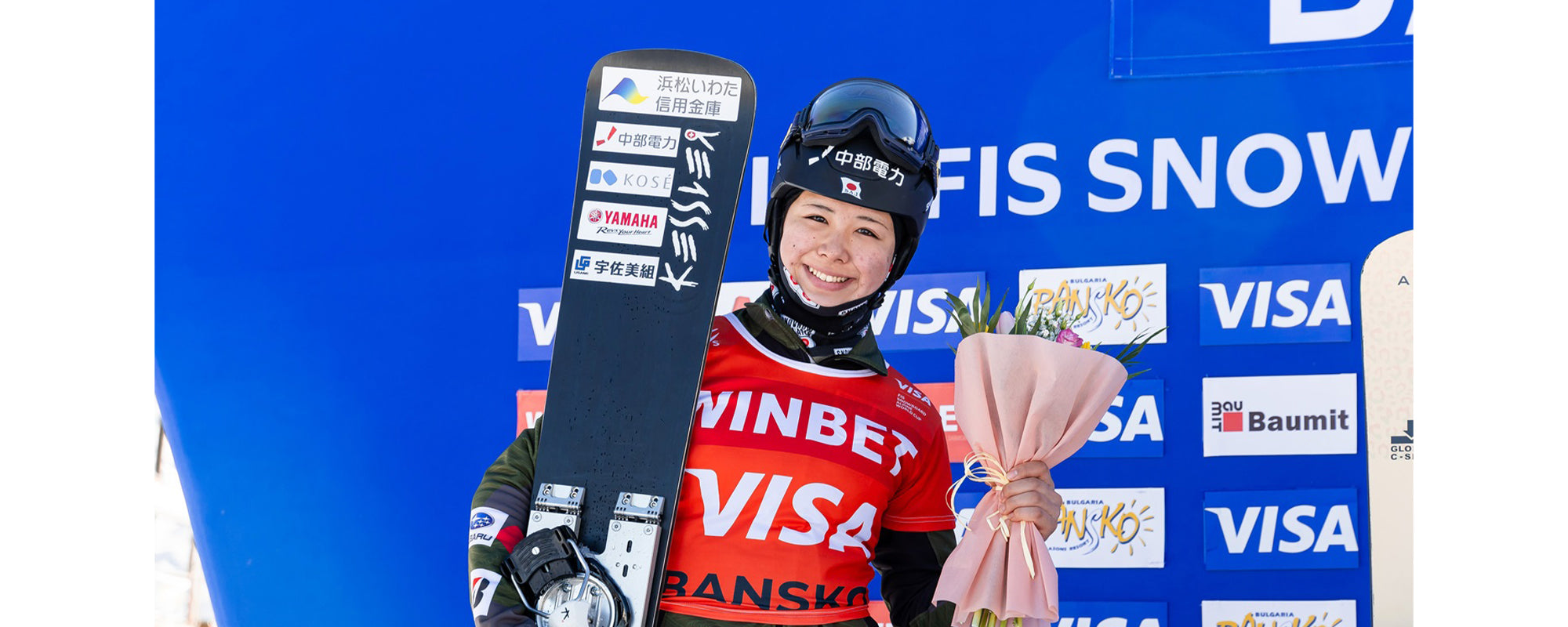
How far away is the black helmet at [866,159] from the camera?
196 cm

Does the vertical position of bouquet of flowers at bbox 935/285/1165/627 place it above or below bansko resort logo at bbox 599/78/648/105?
below

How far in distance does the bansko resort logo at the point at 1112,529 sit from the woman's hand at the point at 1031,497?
1.05 m

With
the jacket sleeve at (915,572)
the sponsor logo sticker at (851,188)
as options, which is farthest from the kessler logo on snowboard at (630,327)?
the jacket sleeve at (915,572)

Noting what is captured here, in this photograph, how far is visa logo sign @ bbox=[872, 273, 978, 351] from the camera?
9.90 feet

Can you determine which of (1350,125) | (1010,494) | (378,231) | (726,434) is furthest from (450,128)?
(1350,125)

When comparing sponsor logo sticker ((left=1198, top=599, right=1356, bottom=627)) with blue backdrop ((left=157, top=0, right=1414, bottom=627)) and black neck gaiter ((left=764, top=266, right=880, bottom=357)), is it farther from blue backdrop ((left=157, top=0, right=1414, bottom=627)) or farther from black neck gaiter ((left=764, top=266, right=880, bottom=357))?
black neck gaiter ((left=764, top=266, right=880, bottom=357))

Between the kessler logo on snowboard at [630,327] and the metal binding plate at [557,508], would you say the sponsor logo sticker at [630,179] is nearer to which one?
the kessler logo on snowboard at [630,327]

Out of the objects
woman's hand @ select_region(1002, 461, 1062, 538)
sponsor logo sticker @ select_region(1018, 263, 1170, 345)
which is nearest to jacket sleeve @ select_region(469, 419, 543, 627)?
woman's hand @ select_region(1002, 461, 1062, 538)

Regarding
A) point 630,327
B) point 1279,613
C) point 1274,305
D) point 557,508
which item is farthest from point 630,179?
point 1279,613

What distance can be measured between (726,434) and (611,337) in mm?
290

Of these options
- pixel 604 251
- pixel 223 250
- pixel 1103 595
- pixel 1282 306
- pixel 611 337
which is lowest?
pixel 1103 595

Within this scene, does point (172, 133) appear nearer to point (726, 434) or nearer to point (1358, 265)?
point (726, 434)

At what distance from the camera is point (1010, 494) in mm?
1872

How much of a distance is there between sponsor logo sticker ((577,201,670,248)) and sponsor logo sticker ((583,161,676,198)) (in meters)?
0.03
